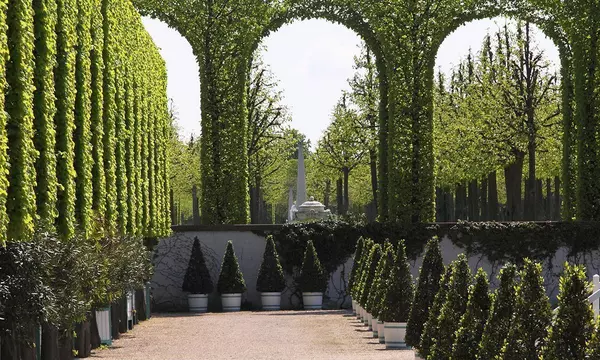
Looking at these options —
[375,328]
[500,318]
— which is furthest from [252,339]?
[500,318]

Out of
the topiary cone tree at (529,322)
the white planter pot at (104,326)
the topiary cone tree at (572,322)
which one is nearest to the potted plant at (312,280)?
the white planter pot at (104,326)

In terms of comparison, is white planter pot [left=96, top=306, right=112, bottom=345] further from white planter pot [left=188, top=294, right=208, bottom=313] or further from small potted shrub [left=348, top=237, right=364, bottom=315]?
white planter pot [left=188, top=294, right=208, bottom=313]

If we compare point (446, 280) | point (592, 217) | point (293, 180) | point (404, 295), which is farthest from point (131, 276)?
point (293, 180)

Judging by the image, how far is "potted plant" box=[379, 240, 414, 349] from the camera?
16.8 metres

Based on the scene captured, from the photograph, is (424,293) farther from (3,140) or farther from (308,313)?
(308,313)

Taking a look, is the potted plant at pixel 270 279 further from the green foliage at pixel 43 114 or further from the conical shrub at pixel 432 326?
the conical shrub at pixel 432 326

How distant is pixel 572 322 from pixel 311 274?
2076cm

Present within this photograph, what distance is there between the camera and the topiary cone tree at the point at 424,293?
13727 millimetres

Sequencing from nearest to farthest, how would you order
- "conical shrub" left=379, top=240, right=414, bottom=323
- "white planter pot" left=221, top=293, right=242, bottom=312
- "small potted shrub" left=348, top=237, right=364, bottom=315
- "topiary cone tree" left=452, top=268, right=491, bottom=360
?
"topiary cone tree" left=452, top=268, right=491, bottom=360, "conical shrub" left=379, top=240, right=414, bottom=323, "small potted shrub" left=348, top=237, right=364, bottom=315, "white planter pot" left=221, top=293, right=242, bottom=312

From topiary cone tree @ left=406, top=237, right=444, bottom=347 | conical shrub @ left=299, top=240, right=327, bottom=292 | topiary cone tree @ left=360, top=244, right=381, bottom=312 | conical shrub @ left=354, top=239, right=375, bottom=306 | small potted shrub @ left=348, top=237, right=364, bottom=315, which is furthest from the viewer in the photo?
conical shrub @ left=299, top=240, right=327, bottom=292

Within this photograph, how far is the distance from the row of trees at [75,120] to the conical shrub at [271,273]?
368cm

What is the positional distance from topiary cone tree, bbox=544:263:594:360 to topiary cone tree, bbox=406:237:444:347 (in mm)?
5950

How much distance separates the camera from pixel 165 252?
29.3 metres

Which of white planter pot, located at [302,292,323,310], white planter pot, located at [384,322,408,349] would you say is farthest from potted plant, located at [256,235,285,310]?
white planter pot, located at [384,322,408,349]
